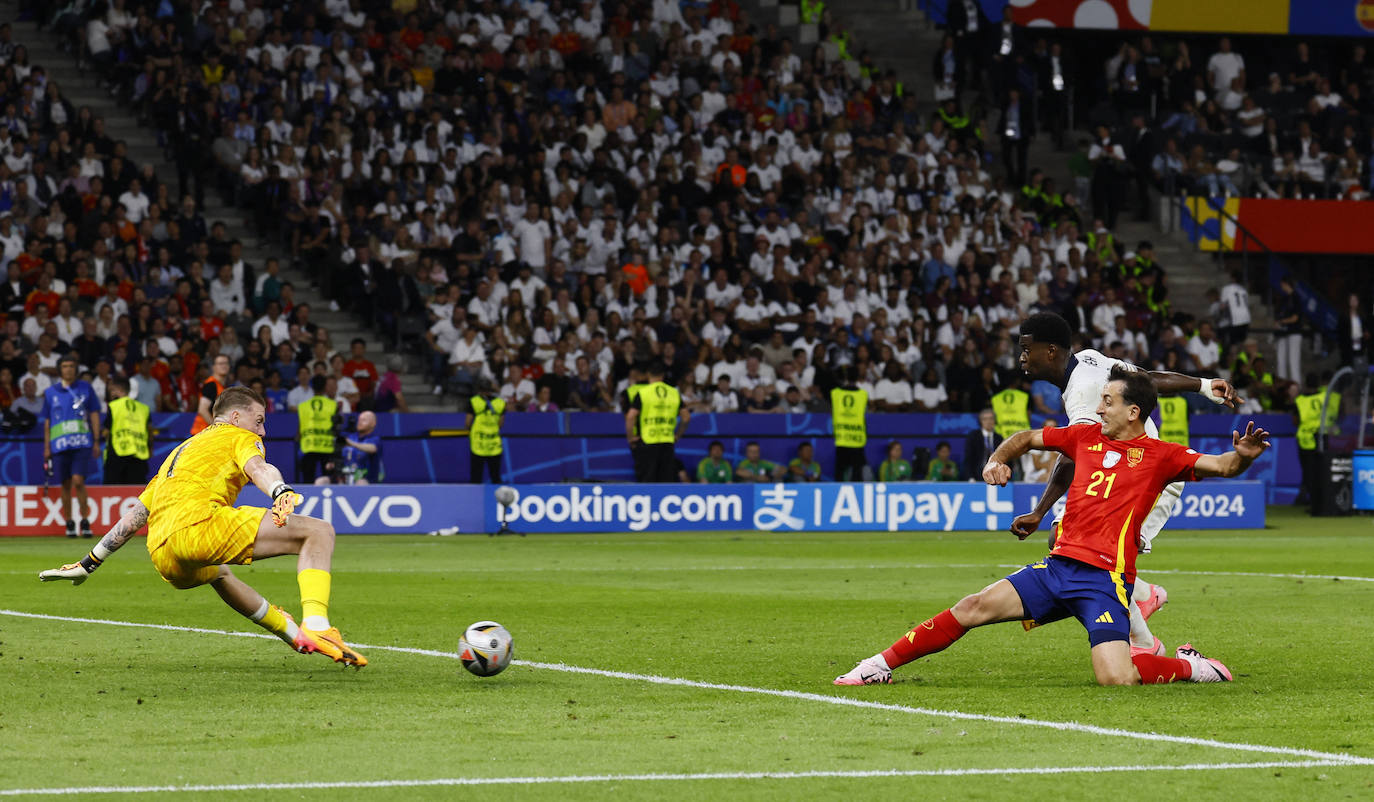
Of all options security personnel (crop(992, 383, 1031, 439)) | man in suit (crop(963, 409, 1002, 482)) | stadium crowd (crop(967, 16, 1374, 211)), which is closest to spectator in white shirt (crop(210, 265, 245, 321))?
man in suit (crop(963, 409, 1002, 482))

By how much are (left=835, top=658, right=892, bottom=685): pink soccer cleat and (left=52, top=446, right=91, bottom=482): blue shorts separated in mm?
15170

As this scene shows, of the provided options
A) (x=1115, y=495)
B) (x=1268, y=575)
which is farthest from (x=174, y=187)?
(x=1115, y=495)

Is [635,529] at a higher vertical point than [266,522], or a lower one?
lower

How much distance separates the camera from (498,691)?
8953 millimetres

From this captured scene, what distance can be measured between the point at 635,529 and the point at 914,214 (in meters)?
9.52

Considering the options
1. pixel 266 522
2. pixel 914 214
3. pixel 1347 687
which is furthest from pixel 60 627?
pixel 914 214

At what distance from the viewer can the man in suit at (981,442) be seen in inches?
1049

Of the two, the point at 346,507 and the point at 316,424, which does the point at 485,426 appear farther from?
the point at 346,507

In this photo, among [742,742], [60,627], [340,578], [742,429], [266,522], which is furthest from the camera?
[742,429]

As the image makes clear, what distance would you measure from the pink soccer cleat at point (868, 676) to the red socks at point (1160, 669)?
121cm

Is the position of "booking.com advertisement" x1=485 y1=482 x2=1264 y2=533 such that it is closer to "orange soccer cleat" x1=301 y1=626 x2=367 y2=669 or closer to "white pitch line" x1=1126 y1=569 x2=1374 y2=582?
"white pitch line" x1=1126 y1=569 x2=1374 y2=582

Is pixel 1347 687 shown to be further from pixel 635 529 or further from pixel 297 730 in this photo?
pixel 635 529

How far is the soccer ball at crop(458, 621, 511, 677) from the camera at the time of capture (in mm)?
9304

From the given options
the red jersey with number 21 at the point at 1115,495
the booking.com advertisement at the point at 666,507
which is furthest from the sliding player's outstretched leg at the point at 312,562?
the booking.com advertisement at the point at 666,507
